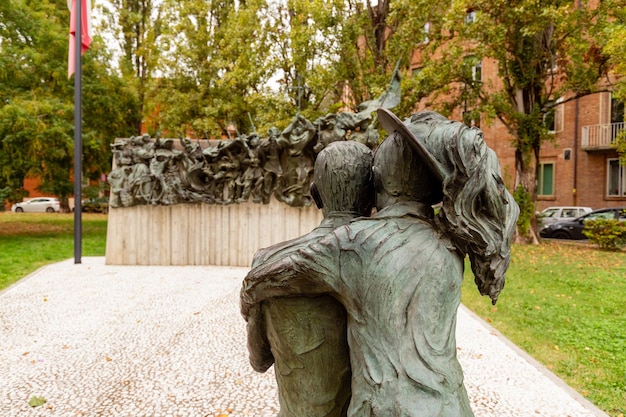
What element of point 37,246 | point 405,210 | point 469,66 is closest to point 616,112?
point 469,66

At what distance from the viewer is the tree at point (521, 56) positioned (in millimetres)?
13453

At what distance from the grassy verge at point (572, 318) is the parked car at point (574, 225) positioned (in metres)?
7.02

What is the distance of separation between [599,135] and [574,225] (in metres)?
7.29

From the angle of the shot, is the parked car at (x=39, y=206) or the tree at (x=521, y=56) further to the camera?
the parked car at (x=39, y=206)

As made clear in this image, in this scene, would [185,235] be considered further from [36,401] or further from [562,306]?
[562,306]

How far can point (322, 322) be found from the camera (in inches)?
59.4

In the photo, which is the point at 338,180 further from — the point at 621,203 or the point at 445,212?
the point at 621,203

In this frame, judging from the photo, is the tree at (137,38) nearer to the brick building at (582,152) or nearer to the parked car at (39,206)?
the brick building at (582,152)

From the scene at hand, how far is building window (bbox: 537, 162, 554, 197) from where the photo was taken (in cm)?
2517

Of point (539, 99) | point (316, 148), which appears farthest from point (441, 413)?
point (539, 99)

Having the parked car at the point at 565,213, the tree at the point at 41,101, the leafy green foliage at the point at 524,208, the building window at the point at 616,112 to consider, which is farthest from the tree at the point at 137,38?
the building window at the point at 616,112

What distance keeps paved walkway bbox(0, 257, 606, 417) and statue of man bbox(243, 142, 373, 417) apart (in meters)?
2.24

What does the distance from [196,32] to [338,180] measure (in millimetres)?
20382

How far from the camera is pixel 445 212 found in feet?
4.57
